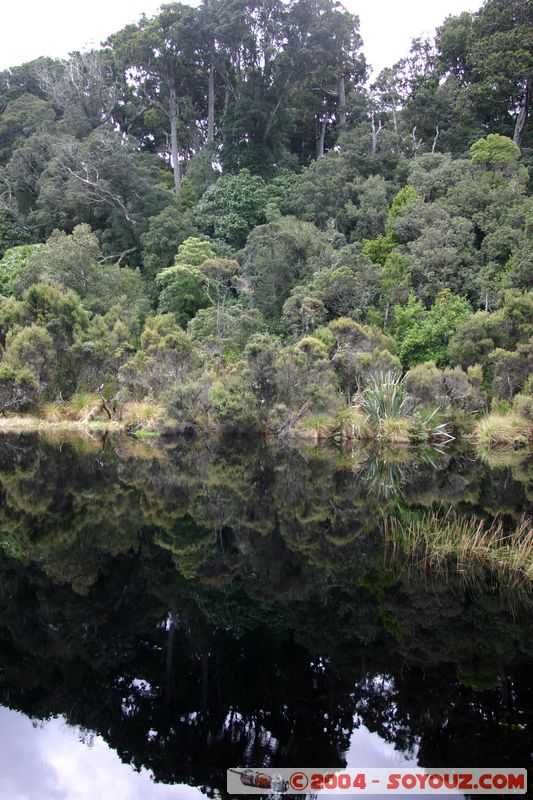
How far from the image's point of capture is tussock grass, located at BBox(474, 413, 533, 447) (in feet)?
75.9

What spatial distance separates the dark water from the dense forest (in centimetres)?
1353

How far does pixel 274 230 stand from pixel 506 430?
17281mm

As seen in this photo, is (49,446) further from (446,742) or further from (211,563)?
(446,742)

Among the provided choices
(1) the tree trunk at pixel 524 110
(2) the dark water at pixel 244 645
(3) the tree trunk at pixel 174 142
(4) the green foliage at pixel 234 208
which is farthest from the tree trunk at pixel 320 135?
(2) the dark water at pixel 244 645

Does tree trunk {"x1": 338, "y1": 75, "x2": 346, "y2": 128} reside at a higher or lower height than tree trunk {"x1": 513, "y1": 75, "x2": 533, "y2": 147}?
higher

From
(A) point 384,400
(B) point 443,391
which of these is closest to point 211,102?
(B) point 443,391

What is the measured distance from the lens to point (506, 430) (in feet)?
76.0

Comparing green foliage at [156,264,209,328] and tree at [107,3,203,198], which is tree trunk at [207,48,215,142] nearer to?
tree at [107,3,203,198]

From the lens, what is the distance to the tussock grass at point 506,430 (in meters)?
23.1

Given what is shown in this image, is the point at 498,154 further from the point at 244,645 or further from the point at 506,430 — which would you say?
the point at 244,645

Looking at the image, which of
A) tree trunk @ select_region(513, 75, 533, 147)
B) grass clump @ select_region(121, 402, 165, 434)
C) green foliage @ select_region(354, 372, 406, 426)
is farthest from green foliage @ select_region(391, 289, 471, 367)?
tree trunk @ select_region(513, 75, 533, 147)

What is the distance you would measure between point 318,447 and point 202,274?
45.3 feet

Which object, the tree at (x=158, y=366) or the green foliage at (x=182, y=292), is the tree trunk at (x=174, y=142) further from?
the tree at (x=158, y=366)

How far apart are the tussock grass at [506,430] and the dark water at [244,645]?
11139 millimetres
